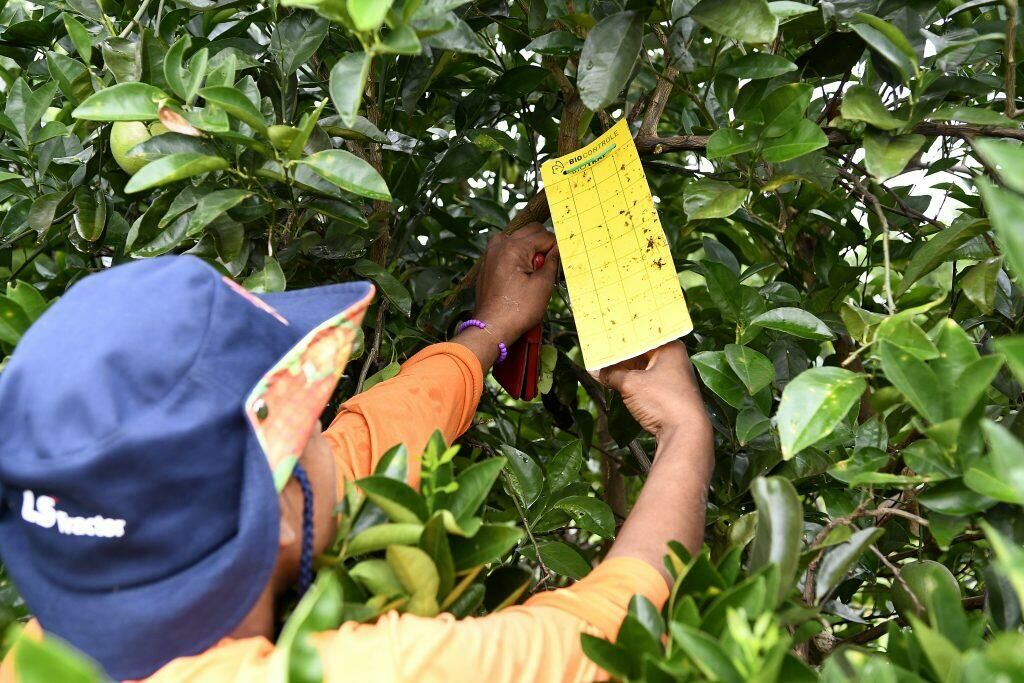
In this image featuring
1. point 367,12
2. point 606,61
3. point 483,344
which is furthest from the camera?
point 483,344

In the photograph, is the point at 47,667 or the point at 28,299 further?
the point at 28,299

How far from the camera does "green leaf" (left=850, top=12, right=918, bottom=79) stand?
98 cm

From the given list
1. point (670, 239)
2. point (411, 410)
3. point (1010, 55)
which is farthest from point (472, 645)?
point (670, 239)

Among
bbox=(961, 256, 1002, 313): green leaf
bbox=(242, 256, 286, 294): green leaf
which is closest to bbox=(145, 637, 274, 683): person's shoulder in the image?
bbox=(242, 256, 286, 294): green leaf

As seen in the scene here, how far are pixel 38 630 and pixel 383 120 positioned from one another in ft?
2.75

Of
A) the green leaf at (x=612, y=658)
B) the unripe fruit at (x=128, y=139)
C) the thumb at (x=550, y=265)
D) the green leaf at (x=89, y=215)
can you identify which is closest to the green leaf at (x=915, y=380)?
the green leaf at (x=612, y=658)

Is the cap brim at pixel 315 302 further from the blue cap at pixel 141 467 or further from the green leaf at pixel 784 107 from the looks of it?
the green leaf at pixel 784 107

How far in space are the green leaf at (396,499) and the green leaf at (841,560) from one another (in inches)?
14.7

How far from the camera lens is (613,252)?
48.3 inches

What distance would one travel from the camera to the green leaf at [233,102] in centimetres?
96

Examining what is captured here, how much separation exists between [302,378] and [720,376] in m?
0.50

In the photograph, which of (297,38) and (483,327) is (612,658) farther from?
(297,38)

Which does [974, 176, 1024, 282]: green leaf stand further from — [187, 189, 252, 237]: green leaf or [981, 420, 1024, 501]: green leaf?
[187, 189, 252, 237]: green leaf

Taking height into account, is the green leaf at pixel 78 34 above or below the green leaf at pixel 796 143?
above
